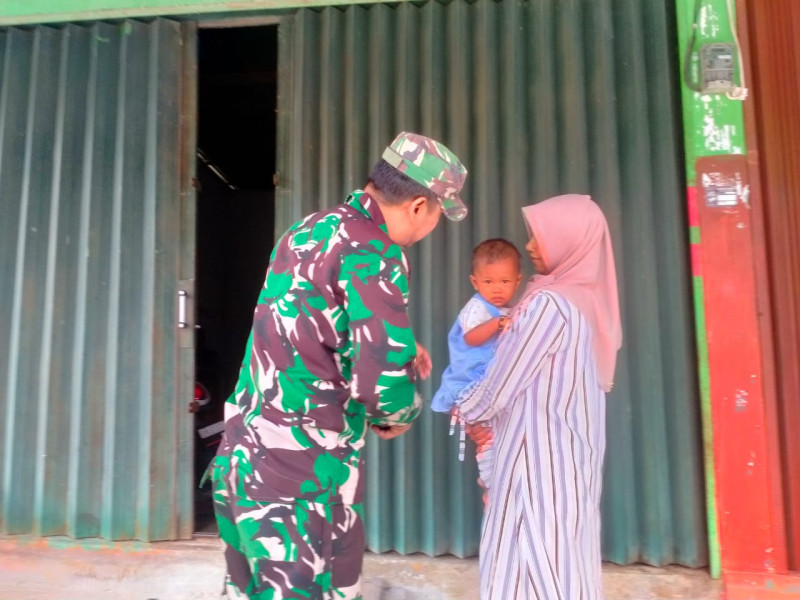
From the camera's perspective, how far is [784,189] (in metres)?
2.68

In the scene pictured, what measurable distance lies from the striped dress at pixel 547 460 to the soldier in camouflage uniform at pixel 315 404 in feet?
1.65

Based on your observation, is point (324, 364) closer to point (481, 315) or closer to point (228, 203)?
point (481, 315)

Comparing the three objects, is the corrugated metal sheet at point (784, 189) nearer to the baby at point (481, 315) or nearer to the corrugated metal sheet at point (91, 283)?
the baby at point (481, 315)

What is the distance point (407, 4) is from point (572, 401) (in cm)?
225

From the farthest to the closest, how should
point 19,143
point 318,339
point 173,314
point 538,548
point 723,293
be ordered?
point 19,143 < point 173,314 < point 723,293 < point 538,548 < point 318,339

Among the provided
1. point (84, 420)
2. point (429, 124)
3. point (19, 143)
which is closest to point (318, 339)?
point (429, 124)

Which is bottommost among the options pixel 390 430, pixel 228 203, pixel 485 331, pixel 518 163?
pixel 390 430

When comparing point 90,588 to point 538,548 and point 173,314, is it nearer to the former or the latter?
point 173,314

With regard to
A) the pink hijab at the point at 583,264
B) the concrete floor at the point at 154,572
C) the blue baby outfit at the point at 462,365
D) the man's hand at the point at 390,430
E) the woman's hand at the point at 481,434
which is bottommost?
the concrete floor at the point at 154,572

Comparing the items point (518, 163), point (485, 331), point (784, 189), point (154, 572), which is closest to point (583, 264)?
point (485, 331)

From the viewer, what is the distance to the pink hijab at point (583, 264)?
1.96 meters

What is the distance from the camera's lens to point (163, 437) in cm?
313

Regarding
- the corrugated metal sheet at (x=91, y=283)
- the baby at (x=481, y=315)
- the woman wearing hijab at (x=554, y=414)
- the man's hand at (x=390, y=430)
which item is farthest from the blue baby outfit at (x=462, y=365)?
the corrugated metal sheet at (x=91, y=283)

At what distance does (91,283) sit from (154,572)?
1.49 metres
